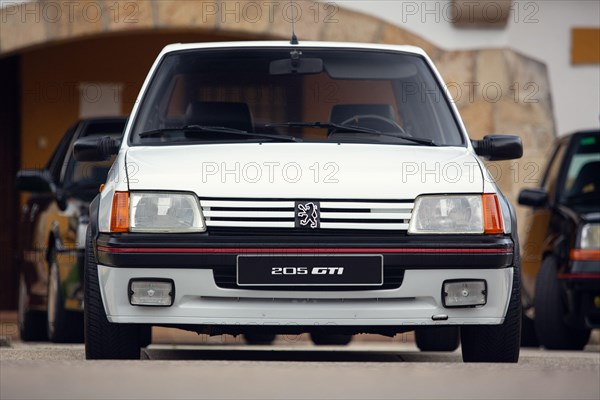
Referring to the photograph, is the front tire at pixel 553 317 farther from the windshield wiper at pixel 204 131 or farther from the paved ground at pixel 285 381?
Answer: the paved ground at pixel 285 381

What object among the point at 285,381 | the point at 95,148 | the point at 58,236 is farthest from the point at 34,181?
the point at 285,381

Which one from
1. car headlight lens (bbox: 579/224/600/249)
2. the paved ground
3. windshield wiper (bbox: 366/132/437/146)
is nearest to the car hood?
windshield wiper (bbox: 366/132/437/146)

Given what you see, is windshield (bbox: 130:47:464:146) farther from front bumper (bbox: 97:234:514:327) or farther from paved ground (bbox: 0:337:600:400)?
paved ground (bbox: 0:337:600:400)

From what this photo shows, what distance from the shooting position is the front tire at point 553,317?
10.3m

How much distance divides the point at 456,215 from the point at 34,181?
441 centimetres

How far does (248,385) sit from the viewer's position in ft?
16.3

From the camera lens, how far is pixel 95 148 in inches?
291

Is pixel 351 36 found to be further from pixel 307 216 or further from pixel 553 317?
pixel 307 216

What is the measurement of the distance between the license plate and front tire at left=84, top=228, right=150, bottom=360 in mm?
629

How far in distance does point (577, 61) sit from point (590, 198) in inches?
174

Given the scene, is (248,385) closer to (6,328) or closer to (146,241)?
(146,241)

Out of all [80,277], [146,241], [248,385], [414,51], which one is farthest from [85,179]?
[248,385]

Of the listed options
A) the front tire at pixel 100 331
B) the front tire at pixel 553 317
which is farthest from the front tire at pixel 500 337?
the front tire at pixel 553 317

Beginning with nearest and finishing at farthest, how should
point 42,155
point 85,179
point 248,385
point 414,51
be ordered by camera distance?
point 248,385 < point 414,51 < point 85,179 < point 42,155
